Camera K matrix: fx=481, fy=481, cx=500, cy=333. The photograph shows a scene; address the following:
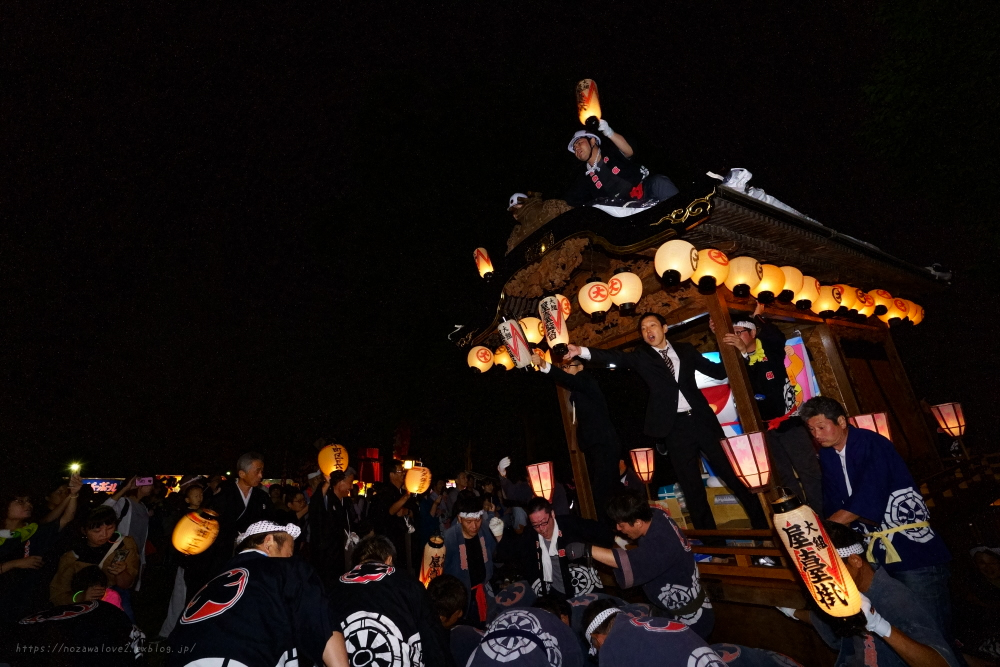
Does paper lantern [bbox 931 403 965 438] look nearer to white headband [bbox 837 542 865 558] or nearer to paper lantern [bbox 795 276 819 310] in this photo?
paper lantern [bbox 795 276 819 310]

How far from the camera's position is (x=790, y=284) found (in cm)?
754

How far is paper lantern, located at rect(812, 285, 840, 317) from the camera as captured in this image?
8477 mm

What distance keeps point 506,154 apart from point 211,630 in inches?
671

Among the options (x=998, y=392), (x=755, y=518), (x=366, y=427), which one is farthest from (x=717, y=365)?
(x=366, y=427)

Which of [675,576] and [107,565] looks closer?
[675,576]

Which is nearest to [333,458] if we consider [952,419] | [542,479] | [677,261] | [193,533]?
[193,533]

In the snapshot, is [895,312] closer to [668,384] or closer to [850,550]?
[668,384]

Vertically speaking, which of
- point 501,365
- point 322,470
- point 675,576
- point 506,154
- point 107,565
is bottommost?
point 675,576

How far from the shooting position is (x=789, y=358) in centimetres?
922

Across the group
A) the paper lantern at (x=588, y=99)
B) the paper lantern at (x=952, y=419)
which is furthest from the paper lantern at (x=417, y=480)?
the paper lantern at (x=952, y=419)

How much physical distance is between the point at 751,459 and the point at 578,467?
11.4 ft

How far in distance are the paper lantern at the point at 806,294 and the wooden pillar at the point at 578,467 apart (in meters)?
4.07

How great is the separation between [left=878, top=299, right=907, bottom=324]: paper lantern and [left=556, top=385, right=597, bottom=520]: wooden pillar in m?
6.77

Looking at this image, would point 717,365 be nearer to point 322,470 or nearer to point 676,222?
point 676,222
